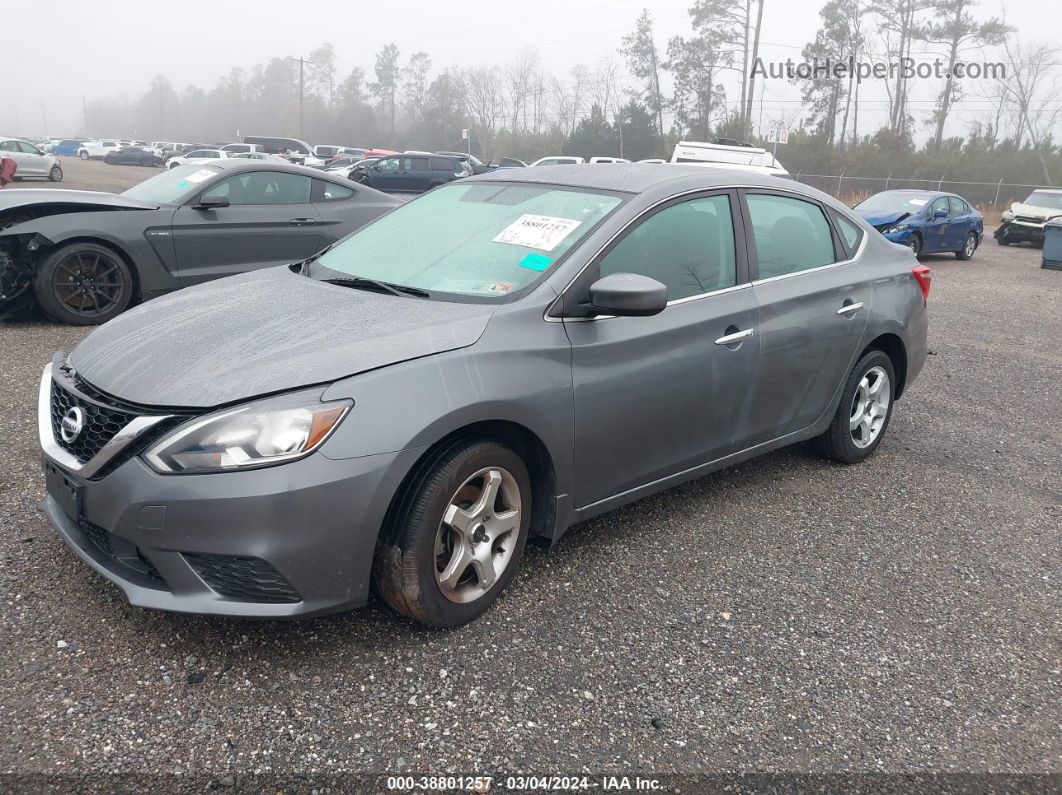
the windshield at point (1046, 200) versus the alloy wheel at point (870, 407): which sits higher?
the windshield at point (1046, 200)

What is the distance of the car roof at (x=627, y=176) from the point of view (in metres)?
3.79

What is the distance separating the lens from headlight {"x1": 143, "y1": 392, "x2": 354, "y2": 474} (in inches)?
101

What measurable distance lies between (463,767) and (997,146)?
174ft

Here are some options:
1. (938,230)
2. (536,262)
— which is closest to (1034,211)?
(938,230)

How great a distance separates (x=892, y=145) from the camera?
47531 mm

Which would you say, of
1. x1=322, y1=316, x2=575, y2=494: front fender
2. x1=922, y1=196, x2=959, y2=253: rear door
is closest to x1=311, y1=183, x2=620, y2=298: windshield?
x1=322, y1=316, x2=575, y2=494: front fender

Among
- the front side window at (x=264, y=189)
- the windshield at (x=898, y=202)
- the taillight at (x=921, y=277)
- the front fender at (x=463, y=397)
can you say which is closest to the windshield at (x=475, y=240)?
the front fender at (x=463, y=397)

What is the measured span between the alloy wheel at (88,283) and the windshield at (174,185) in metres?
0.76

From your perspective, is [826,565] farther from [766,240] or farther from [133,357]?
[133,357]

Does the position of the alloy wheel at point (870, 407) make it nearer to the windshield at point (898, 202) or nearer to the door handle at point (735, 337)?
the door handle at point (735, 337)

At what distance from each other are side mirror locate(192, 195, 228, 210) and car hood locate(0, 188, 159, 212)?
34cm

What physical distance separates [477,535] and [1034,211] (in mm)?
23908

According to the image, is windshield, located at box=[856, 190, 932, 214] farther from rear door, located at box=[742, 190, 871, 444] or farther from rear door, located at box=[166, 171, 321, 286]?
rear door, located at box=[742, 190, 871, 444]

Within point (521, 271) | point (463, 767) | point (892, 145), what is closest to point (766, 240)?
point (521, 271)
